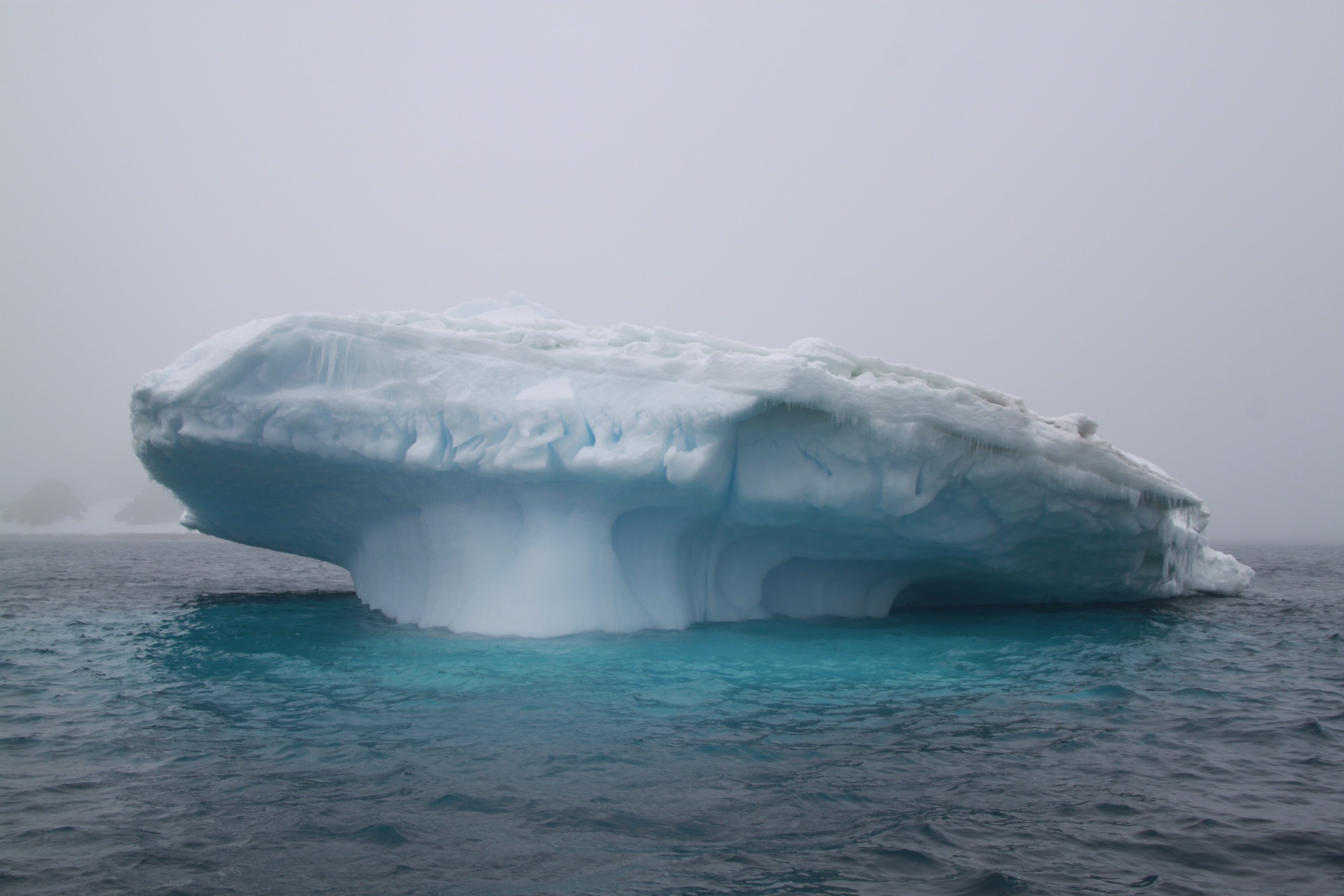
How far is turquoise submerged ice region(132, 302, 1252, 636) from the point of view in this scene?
842cm

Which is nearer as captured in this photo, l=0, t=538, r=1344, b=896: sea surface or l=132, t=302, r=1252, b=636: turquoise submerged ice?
l=0, t=538, r=1344, b=896: sea surface

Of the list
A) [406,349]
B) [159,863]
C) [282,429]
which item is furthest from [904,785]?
[282,429]

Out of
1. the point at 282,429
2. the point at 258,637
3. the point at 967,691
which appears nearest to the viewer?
the point at 967,691

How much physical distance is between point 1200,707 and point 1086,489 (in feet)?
12.3

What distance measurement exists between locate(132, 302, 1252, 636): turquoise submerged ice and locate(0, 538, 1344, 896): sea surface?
120cm

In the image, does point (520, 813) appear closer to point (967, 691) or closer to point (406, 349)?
point (967, 691)

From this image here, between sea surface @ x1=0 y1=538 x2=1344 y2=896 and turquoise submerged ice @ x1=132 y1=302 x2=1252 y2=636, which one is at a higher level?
turquoise submerged ice @ x1=132 y1=302 x2=1252 y2=636

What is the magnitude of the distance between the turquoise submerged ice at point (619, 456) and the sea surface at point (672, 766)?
1.20 m

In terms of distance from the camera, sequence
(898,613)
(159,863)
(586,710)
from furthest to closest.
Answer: (898,613), (586,710), (159,863)

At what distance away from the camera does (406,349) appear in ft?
29.7

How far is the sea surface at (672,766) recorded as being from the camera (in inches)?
136

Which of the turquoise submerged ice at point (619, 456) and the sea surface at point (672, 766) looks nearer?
the sea surface at point (672, 766)

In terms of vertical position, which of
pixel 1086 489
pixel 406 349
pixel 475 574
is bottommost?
pixel 475 574

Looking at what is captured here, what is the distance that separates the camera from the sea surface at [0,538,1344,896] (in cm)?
345
